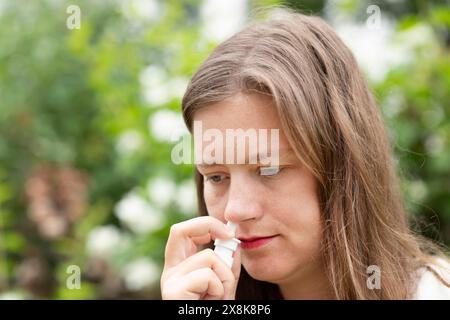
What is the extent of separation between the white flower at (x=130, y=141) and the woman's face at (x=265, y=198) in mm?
1350

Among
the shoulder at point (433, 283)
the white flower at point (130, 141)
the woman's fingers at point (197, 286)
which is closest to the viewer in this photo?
the woman's fingers at point (197, 286)

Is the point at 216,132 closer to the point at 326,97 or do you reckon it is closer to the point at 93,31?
the point at 326,97

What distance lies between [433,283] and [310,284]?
0.98 feet

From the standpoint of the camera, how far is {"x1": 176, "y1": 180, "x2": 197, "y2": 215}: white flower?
245cm

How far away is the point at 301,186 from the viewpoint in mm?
1374

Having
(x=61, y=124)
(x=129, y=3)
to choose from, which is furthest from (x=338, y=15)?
(x=61, y=124)

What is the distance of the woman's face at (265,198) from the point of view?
4.40 feet

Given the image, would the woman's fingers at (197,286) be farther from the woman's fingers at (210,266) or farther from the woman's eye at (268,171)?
the woman's eye at (268,171)

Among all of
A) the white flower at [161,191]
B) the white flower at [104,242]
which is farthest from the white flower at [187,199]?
the white flower at [104,242]

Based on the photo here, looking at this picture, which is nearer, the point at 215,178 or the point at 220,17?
the point at 215,178

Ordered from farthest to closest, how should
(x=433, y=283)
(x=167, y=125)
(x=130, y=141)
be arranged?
(x=130, y=141) → (x=167, y=125) → (x=433, y=283)

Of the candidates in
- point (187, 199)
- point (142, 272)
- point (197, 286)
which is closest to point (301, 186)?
point (197, 286)

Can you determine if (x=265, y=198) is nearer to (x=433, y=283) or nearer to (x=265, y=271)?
(x=265, y=271)

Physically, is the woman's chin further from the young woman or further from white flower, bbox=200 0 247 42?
white flower, bbox=200 0 247 42
